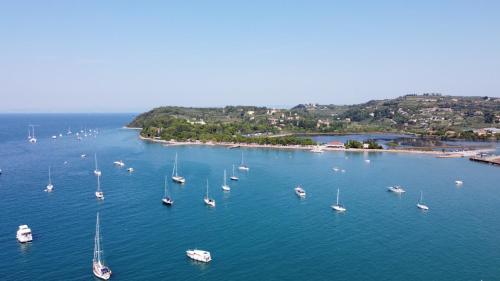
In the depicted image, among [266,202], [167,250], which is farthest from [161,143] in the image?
[167,250]

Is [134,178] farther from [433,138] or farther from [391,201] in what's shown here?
[433,138]

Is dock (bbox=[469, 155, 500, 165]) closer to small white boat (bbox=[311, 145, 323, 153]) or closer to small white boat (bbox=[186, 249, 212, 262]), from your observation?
small white boat (bbox=[311, 145, 323, 153])

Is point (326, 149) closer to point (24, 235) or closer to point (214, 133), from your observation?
point (214, 133)

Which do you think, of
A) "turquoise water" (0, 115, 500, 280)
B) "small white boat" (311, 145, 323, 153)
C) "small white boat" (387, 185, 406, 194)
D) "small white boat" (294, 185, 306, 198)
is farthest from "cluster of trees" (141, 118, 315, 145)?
"small white boat" (294, 185, 306, 198)

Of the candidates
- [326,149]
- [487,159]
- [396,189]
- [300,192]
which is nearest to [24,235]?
[300,192]

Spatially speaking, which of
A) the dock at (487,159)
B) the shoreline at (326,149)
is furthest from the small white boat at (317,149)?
the dock at (487,159)

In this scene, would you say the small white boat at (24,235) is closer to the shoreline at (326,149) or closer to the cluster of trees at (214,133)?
the shoreline at (326,149)
